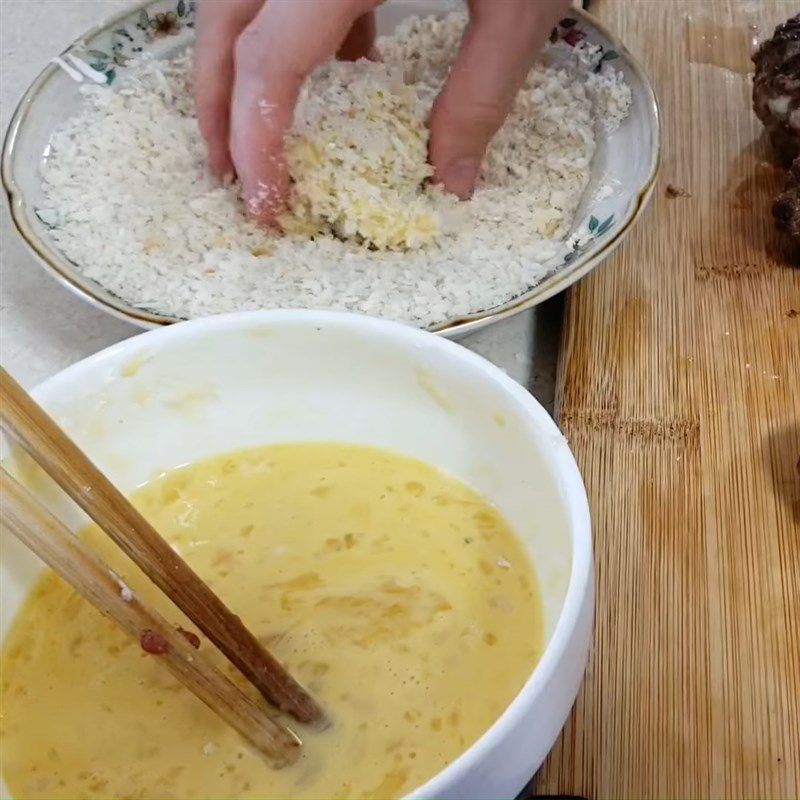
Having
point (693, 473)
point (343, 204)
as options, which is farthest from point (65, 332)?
point (693, 473)

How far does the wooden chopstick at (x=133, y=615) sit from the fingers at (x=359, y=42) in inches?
26.9

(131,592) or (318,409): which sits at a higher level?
(131,592)

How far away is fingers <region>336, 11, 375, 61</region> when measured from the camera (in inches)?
39.5

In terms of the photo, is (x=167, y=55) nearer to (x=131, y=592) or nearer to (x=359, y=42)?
(x=359, y=42)

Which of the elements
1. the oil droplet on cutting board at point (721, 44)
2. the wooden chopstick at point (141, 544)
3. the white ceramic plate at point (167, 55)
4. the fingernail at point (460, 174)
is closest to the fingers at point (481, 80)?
the fingernail at point (460, 174)

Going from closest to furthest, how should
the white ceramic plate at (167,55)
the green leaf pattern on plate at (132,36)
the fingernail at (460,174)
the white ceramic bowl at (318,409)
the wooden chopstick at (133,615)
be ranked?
the wooden chopstick at (133,615) < the white ceramic bowl at (318,409) < the white ceramic plate at (167,55) < the fingernail at (460,174) < the green leaf pattern on plate at (132,36)

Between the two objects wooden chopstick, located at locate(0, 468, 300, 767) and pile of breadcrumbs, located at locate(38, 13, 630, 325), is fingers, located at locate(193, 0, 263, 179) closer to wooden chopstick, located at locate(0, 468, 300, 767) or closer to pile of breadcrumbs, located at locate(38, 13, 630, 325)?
pile of breadcrumbs, located at locate(38, 13, 630, 325)

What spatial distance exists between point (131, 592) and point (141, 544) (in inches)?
1.4

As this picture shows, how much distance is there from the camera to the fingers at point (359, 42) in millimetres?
1004

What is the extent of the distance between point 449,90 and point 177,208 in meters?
0.27

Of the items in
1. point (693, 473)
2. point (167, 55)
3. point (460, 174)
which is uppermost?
point (167, 55)

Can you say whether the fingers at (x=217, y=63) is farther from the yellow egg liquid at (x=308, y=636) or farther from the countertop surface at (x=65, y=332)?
the yellow egg liquid at (x=308, y=636)

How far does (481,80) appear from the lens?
865 millimetres

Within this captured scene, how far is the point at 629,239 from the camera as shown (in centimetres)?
92
